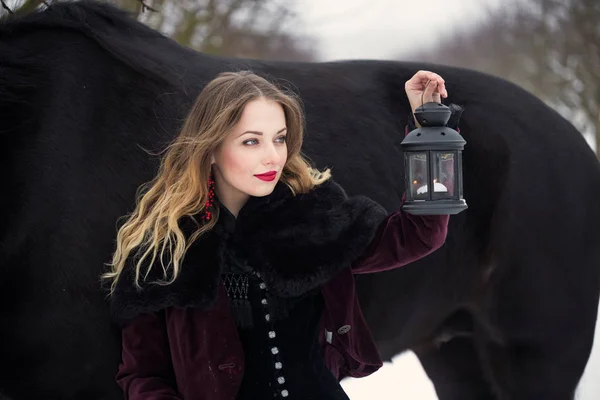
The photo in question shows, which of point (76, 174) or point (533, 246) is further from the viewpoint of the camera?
point (533, 246)

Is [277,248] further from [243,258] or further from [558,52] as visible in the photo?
[558,52]

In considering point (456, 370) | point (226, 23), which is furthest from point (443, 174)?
point (226, 23)

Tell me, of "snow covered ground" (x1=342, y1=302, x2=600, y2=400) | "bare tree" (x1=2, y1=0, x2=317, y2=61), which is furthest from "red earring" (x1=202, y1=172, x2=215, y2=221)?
"bare tree" (x1=2, y1=0, x2=317, y2=61)

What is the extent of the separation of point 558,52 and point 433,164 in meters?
10.1

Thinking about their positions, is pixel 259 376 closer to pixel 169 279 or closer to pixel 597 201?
pixel 169 279

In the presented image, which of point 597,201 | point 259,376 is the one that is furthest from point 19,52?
point 597,201

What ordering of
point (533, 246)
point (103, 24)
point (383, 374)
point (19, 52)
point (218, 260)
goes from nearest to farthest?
point (218, 260)
point (19, 52)
point (103, 24)
point (533, 246)
point (383, 374)

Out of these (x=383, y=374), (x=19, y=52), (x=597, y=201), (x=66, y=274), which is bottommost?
(x=383, y=374)

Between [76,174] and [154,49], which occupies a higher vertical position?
[154,49]

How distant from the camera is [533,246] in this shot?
293 cm

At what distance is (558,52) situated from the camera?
1123 centimetres

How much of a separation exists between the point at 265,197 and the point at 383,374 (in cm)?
306

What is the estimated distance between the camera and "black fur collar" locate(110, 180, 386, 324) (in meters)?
1.86

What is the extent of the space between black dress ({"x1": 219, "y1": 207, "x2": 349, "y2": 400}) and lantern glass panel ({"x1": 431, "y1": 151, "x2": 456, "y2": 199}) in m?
0.39
